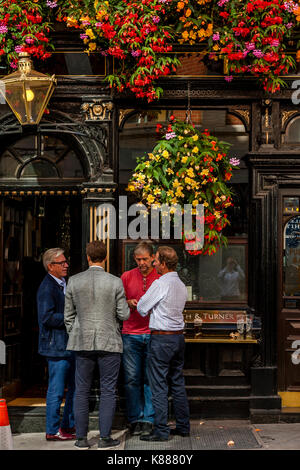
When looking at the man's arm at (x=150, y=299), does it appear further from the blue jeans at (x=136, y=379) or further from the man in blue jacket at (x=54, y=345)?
the man in blue jacket at (x=54, y=345)

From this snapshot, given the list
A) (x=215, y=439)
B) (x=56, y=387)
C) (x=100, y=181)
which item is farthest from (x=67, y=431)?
(x=100, y=181)

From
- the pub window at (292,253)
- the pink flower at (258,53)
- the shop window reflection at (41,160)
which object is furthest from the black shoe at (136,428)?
the pink flower at (258,53)

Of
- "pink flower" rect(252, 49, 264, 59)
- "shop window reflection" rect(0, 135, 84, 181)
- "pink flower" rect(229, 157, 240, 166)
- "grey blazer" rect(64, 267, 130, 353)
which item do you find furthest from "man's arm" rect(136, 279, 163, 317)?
"pink flower" rect(252, 49, 264, 59)

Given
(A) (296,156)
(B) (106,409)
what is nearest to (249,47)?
(A) (296,156)

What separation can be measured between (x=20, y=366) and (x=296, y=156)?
457cm

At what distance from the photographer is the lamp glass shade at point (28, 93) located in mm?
7578

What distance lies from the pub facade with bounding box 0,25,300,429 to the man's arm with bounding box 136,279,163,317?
1112mm

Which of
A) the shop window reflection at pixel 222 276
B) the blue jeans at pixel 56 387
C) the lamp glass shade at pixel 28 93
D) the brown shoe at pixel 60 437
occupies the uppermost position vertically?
the lamp glass shade at pixel 28 93

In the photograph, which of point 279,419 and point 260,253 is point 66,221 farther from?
point 279,419

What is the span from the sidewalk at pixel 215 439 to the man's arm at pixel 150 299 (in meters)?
1.41

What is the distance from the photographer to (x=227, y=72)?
8148 millimetres

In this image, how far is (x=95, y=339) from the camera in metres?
6.74

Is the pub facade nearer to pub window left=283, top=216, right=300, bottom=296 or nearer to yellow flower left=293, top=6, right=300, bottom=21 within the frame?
pub window left=283, top=216, right=300, bottom=296

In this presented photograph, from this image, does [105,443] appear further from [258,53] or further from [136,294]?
[258,53]
